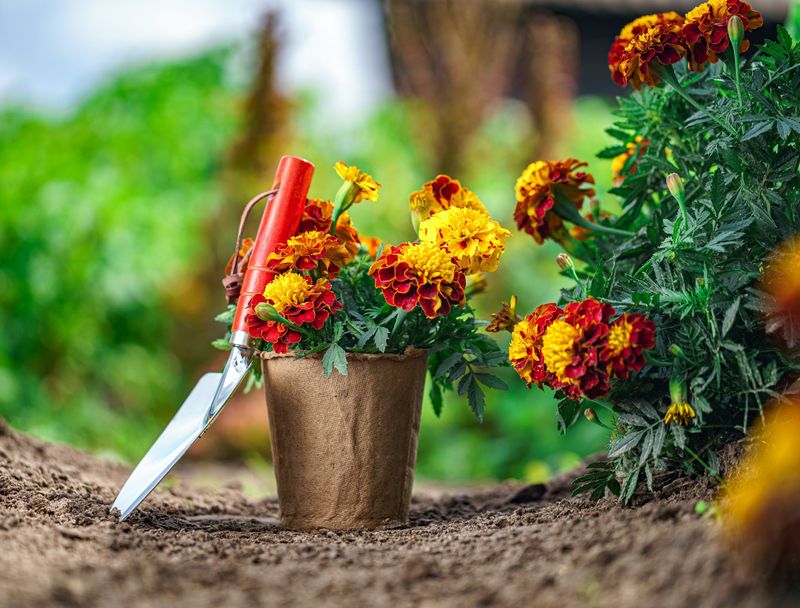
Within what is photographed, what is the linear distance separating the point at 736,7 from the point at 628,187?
1.35 feet

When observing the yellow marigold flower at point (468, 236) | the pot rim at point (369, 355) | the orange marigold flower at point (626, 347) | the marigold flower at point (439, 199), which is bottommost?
the orange marigold flower at point (626, 347)

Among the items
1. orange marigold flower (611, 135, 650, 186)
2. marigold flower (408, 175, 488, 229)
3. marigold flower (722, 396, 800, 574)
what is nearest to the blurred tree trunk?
orange marigold flower (611, 135, 650, 186)

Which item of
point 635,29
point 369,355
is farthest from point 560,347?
point 635,29

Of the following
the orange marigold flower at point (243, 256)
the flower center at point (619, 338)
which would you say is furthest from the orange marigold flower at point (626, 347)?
the orange marigold flower at point (243, 256)

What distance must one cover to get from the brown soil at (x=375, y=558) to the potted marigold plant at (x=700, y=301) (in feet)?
0.40

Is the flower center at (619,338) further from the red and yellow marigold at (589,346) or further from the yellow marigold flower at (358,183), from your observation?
the yellow marigold flower at (358,183)

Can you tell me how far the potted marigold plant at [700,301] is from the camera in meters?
1.31

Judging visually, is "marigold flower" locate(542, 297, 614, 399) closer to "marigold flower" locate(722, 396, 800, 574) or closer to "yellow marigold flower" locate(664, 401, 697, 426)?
"yellow marigold flower" locate(664, 401, 697, 426)

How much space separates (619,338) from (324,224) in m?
0.71

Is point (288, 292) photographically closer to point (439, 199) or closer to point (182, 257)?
point (439, 199)

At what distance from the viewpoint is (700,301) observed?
1323 mm

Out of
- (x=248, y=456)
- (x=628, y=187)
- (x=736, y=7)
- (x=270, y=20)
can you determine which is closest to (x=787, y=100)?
(x=736, y=7)

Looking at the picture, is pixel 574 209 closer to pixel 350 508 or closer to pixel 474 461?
pixel 350 508

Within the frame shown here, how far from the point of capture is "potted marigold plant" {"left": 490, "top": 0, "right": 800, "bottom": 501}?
1.31 m
